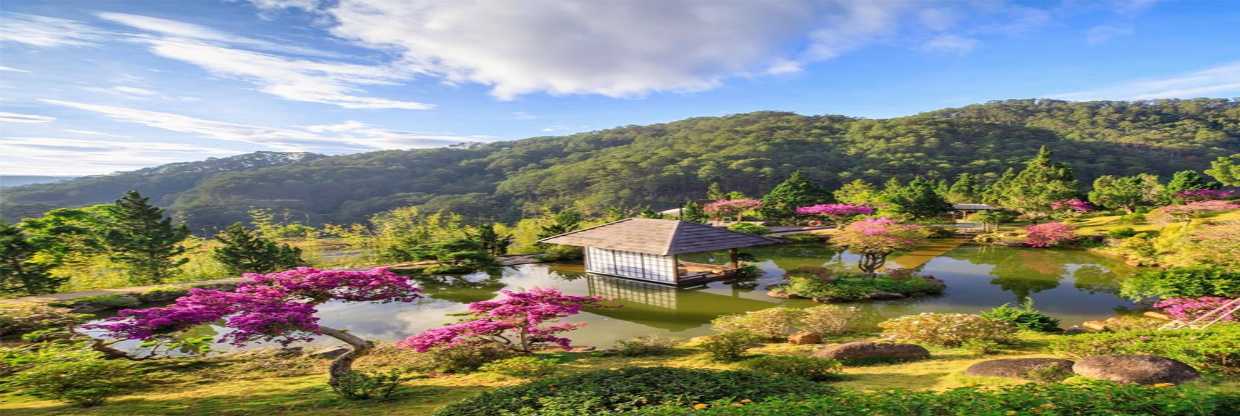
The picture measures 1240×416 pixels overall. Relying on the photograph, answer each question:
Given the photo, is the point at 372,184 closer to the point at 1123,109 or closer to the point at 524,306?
the point at 524,306

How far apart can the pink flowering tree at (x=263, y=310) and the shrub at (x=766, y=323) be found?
23.4ft

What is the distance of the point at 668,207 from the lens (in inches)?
2692

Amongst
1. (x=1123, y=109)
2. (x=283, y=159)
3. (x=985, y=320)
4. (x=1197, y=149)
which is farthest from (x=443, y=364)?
(x=1123, y=109)

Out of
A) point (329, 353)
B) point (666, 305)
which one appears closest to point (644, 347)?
point (666, 305)

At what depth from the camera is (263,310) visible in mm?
8750

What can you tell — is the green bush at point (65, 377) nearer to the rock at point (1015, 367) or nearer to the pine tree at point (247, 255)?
the rock at point (1015, 367)

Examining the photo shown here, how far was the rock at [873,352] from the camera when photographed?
8859 mm

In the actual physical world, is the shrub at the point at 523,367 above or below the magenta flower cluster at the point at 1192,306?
above

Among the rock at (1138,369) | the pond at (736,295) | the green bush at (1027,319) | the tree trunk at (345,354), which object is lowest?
the pond at (736,295)

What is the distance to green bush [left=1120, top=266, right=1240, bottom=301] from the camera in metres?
11.1

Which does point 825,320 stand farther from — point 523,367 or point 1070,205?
point 1070,205

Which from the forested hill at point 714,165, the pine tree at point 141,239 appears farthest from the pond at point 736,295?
the forested hill at point 714,165

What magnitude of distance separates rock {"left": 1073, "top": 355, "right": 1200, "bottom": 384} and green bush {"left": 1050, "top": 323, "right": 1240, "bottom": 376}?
61cm

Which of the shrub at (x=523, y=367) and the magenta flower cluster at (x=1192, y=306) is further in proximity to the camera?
the magenta flower cluster at (x=1192, y=306)
